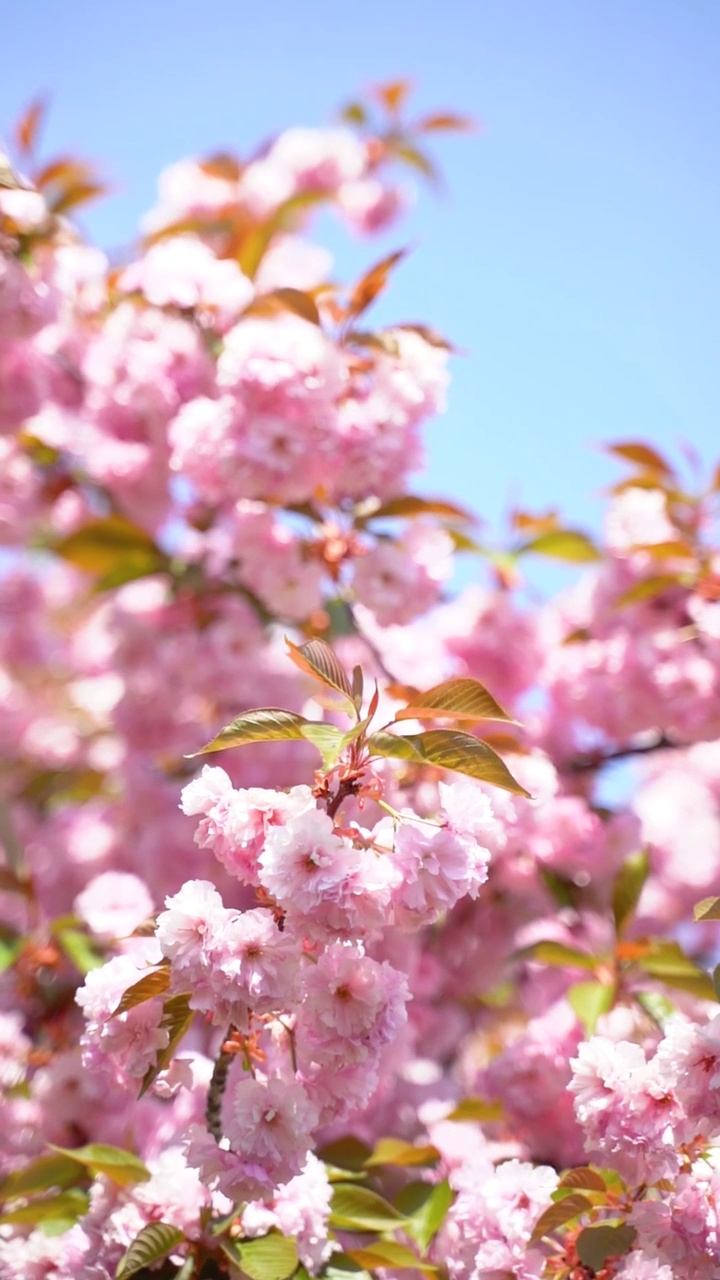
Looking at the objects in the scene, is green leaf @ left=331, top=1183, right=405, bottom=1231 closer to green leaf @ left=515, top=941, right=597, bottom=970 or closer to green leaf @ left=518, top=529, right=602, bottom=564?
green leaf @ left=515, top=941, right=597, bottom=970

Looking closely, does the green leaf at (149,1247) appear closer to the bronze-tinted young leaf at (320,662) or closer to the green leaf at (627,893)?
the bronze-tinted young leaf at (320,662)

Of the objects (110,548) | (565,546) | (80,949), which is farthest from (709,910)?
(110,548)

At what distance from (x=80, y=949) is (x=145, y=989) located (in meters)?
0.85

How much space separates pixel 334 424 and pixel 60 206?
986 mm

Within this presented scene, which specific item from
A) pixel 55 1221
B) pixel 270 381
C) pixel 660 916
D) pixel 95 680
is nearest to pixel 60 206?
pixel 270 381

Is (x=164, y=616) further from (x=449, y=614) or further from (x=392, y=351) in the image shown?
(x=392, y=351)

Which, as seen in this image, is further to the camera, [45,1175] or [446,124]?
[446,124]

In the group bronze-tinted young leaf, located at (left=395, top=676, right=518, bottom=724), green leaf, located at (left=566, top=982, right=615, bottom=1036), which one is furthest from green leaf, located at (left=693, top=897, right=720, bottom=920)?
green leaf, located at (left=566, top=982, right=615, bottom=1036)

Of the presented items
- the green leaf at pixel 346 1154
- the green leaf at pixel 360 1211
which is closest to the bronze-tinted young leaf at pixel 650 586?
the green leaf at pixel 346 1154

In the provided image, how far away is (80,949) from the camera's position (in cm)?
168

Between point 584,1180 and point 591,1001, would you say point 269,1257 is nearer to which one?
point 584,1180

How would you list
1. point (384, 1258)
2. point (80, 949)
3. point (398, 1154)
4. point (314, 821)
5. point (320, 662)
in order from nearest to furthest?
point (314, 821) → point (320, 662) → point (384, 1258) → point (398, 1154) → point (80, 949)

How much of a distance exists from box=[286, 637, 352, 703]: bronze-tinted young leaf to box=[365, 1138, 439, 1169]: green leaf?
73 cm

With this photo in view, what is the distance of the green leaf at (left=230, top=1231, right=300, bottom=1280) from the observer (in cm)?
94
